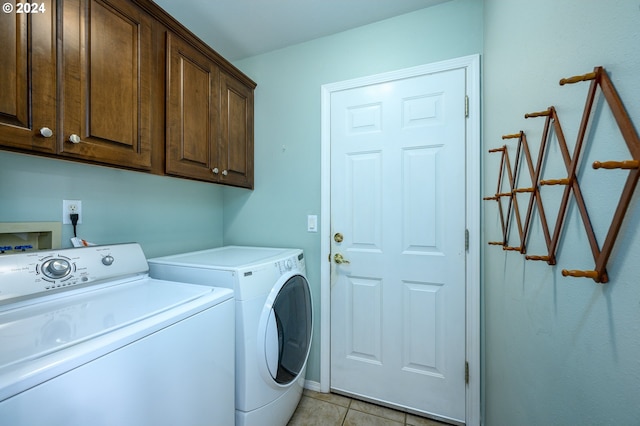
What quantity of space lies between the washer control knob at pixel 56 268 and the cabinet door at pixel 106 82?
0.42 m

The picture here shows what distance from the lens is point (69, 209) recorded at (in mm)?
1224

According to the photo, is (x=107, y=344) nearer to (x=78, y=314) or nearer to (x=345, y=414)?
(x=78, y=314)

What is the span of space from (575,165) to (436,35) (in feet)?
4.58

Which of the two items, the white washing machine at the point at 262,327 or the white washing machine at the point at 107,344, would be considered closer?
the white washing machine at the point at 107,344

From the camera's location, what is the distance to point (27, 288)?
2.87ft

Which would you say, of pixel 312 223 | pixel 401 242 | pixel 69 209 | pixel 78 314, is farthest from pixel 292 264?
pixel 69 209

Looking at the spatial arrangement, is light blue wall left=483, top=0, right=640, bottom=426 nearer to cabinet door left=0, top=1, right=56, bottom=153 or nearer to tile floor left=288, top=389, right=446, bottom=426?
tile floor left=288, top=389, right=446, bottom=426

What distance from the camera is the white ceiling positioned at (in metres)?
1.50

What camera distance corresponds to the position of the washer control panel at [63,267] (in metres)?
0.86

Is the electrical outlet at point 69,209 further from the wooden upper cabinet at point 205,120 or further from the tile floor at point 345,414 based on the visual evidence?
the tile floor at point 345,414

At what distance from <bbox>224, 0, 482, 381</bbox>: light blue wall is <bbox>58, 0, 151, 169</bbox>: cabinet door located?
0.89 metres

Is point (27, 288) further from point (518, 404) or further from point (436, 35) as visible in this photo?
point (436, 35)

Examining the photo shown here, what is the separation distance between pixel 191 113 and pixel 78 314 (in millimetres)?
1098

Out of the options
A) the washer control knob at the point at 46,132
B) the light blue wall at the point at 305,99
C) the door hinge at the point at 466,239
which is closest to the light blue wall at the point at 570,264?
the door hinge at the point at 466,239
